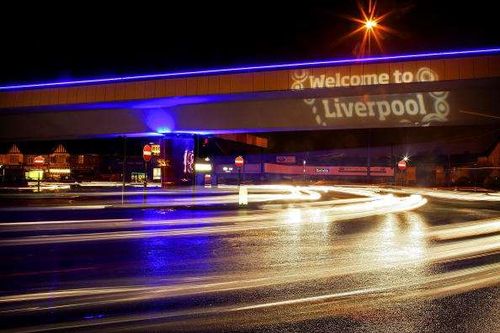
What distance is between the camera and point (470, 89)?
23.9m

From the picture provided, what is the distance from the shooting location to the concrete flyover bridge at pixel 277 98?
888 inches

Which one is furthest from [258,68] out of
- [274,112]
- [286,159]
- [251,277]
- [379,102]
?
[286,159]

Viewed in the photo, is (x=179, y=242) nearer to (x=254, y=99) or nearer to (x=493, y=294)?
(x=493, y=294)

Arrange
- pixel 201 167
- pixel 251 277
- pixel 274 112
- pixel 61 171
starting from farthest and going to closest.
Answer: pixel 61 171, pixel 201 167, pixel 274 112, pixel 251 277

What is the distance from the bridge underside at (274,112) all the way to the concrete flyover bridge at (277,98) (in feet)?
0.19

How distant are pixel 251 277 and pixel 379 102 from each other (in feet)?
67.7

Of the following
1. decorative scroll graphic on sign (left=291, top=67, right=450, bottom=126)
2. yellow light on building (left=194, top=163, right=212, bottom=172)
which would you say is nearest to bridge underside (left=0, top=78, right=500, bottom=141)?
decorative scroll graphic on sign (left=291, top=67, right=450, bottom=126)

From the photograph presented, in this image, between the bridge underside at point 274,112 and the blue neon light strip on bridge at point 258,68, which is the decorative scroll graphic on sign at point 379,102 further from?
the blue neon light strip on bridge at point 258,68

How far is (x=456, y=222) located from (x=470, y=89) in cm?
1259

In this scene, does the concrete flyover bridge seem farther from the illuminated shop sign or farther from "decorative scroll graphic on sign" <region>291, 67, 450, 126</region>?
the illuminated shop sign

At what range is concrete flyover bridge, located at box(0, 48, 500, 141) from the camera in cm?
2255

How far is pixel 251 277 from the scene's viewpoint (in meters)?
6.83

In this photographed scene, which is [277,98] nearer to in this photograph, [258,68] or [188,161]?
[258,68]

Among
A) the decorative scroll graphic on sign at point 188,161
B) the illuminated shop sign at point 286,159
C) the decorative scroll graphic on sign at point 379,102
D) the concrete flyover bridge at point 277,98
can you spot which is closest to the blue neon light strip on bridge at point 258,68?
the concrete flyover bridge at point 277,98
